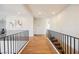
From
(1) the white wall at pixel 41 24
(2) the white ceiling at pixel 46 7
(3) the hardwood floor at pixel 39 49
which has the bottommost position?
(3) the hardwood floor at pixel 39 49

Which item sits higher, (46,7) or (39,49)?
(46,7)

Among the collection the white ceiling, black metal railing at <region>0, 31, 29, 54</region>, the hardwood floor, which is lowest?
the hardwood floor

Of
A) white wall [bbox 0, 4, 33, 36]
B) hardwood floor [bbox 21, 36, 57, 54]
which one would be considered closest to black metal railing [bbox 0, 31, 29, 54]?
hardwood floor [bbox 21, 36, 57, 54]

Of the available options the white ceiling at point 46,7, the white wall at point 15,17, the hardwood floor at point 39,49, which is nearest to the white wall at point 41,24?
the white ceiling at point 46,7

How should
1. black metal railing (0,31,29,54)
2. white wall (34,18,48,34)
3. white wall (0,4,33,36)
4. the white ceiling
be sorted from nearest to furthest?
black metal railing (0,31,29,54), white wall (0,4,33,36), the white ceiling, white wall (34,18,48,34)

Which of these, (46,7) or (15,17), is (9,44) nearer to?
(15,17)

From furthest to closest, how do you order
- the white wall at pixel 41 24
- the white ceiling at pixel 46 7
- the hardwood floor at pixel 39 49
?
the white wall at pixel 41 24 → the white ceiling at pixel 46 7 → the hardwood floor at pixel 39 49

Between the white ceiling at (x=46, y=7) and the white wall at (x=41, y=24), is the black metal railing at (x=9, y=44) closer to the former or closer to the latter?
the white ceiling at (x=46, y=7)

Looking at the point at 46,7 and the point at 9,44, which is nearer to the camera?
the point at 9,44

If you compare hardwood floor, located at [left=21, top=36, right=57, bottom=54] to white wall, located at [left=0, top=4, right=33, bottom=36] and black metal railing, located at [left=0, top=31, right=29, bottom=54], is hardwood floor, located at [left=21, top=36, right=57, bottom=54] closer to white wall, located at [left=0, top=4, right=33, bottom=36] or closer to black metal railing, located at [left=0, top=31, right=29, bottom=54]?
black metal railing, located at [left=0, top=31, right=29, bottom=54]

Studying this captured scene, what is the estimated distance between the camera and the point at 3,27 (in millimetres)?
6453

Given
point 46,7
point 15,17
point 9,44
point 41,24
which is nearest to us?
point 9,44

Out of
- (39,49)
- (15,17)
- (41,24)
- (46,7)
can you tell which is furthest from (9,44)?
(41,24)
